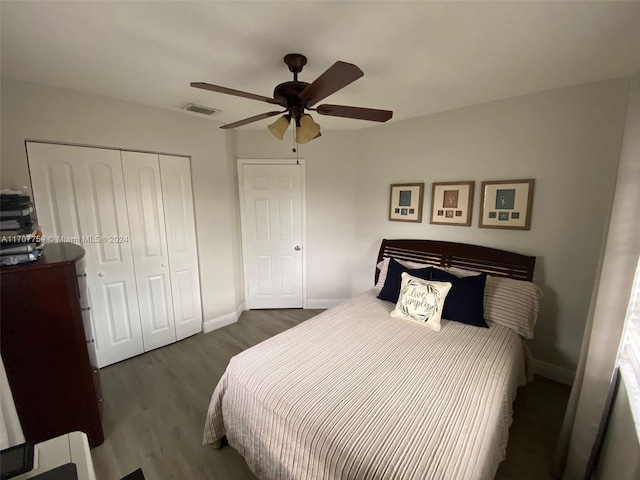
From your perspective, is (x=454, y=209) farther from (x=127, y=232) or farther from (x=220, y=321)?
(x=127, y=232)

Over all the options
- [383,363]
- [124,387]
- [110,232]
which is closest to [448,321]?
[383,363]

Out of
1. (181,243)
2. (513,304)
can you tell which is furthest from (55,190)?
(513,304)

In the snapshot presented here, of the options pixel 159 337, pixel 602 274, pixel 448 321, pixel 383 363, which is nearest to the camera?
pixel 602 274

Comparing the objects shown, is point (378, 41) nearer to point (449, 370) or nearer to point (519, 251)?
point (449, 370)

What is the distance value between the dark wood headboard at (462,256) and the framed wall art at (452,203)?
Answer: 0.24m

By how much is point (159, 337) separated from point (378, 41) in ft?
10.5

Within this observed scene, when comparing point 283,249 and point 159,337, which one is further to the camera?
point 283,249

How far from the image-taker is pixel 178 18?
128 cm

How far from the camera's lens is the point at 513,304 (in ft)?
6.70

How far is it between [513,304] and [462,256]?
24.4 inches

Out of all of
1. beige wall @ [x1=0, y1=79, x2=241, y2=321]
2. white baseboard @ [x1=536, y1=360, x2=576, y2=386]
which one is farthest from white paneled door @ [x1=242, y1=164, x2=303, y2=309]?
white baseboard @ [x1=536, y1=360, x2=576, y2=386]

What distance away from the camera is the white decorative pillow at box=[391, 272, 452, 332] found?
1.99 m

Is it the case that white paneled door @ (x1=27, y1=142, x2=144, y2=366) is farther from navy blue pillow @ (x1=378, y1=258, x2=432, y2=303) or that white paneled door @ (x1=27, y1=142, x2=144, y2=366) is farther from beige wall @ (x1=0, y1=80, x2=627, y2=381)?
navy blue pillow @ (x1=378, y1=258, x2=432, y2=303)

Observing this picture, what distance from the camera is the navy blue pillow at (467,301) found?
2.01m
